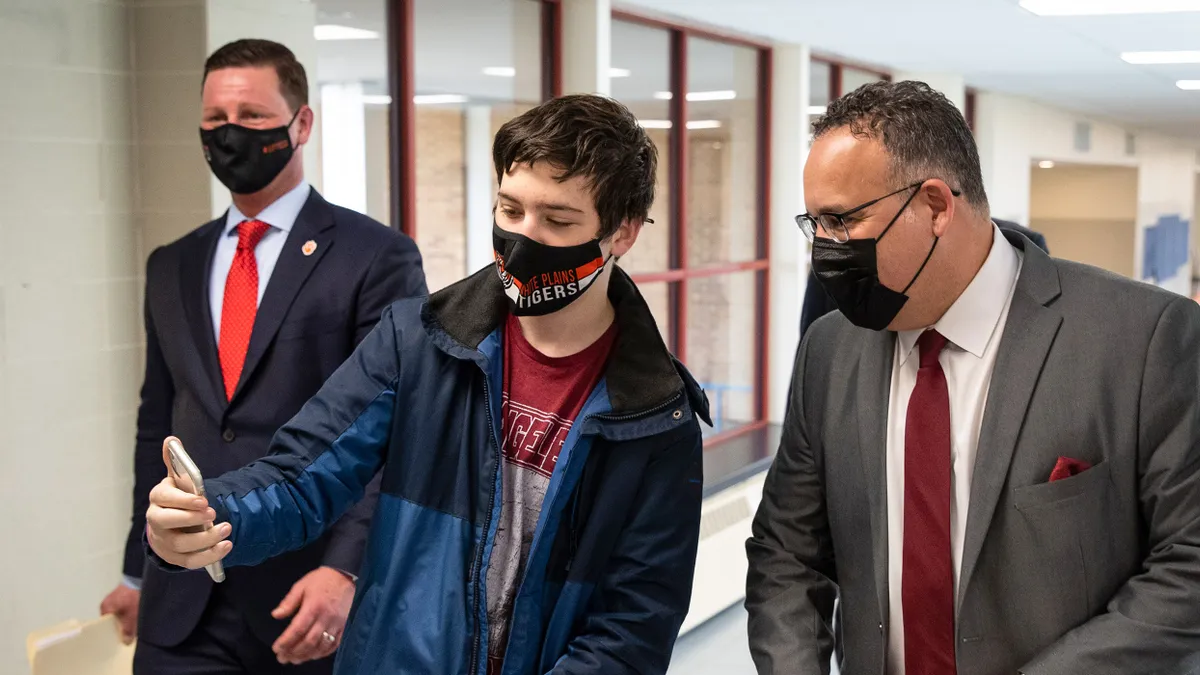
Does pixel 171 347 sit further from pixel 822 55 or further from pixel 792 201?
pixel 822 55

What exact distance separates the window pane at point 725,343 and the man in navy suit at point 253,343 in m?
4.84

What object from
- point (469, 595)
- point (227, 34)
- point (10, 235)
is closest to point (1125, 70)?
point (227, 34)

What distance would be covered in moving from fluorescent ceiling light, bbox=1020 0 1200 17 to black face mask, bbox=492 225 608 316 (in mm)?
4397

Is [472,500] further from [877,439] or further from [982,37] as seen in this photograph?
[982,37]

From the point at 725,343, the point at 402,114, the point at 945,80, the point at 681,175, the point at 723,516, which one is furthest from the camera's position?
the point at 945,80

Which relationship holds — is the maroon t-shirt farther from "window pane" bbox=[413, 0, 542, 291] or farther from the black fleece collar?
"window pane" bbox=[413, 0, 542, 291]

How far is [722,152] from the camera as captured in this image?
7477mm

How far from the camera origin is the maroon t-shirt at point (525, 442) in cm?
171

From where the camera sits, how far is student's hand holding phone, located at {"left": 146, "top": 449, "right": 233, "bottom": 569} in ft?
4.91

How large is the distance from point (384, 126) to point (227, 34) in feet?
4.19

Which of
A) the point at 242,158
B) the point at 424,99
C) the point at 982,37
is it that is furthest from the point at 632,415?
the point at 982,37

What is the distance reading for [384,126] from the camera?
485 centimetres

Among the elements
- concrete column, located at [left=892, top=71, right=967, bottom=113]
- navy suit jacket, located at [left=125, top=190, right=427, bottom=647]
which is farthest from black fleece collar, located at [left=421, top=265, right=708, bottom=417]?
concrete column, located at [left=892, top=71, right=967, bottom=113]

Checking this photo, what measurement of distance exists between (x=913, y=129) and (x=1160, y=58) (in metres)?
6.54
